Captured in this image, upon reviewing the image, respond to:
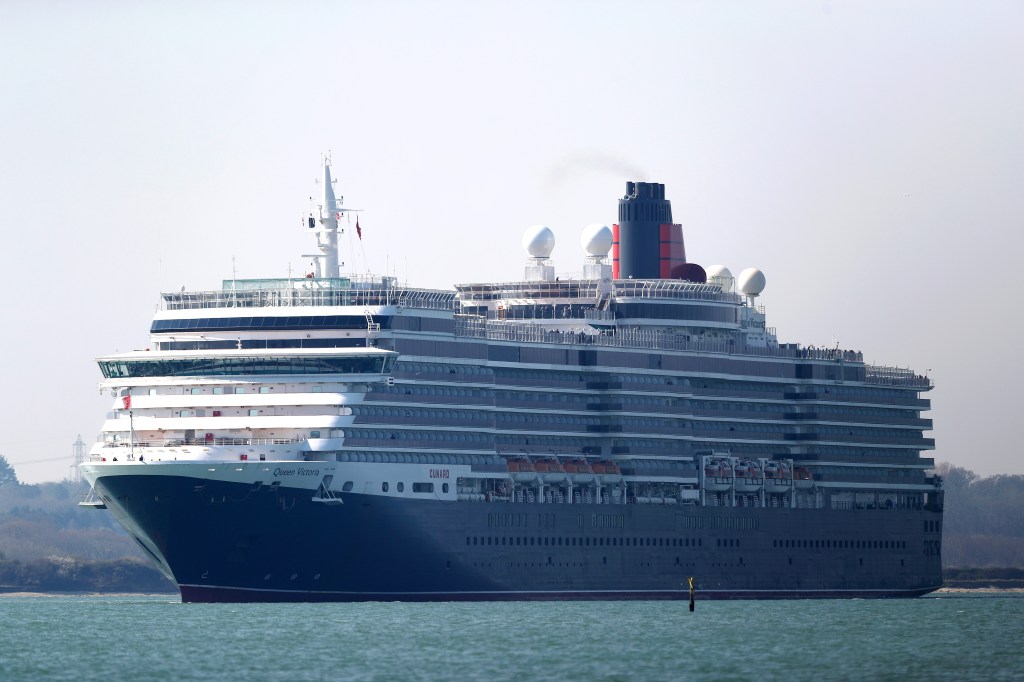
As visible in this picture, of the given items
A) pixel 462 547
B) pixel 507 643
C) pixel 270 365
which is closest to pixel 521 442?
pixel 462 547

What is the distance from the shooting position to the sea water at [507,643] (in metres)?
99.6

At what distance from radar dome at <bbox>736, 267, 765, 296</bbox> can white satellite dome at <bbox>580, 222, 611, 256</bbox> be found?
11.2 meters

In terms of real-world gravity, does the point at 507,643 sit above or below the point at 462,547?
below

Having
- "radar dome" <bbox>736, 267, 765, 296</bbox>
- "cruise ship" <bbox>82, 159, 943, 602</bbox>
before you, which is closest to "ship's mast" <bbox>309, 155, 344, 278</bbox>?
"cruise ship" <bbox>82, 159, 943, 602</bbox>

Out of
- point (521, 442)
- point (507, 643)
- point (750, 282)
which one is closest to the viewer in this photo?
point (507, 643)

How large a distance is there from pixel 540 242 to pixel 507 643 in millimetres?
51618

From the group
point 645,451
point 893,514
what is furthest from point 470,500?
point 893,514

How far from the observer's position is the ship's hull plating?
414 ft

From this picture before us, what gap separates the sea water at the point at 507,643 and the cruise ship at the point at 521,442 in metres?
3.49

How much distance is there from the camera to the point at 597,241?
159 meters

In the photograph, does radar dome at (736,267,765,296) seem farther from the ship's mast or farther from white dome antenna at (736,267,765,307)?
the ship's mast

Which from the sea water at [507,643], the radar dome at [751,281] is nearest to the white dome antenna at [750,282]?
the radar dome at [751,281]

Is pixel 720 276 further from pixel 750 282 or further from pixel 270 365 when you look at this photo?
pixel 270 365

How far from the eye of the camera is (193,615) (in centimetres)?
12500
